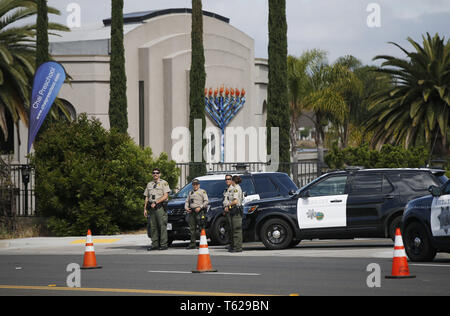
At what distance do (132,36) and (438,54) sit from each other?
1377cm

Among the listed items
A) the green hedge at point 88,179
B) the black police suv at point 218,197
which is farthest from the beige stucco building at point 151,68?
the black police suv at point 218,197

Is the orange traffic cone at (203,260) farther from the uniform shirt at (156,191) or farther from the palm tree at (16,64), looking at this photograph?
the palm tree at (16,64)

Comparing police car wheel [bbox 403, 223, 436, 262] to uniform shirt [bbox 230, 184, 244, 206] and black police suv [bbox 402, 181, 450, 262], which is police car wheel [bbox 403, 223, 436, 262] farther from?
uniform shirt [bbox 230, 184, 244, 206]

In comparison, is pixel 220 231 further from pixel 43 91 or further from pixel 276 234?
pixel 43 91

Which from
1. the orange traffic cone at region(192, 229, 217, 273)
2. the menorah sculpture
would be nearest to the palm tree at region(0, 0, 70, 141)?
the menorah sculpture

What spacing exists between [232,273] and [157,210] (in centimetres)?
650

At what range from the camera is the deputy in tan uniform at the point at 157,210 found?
2059 centimetres

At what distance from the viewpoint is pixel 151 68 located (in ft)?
128

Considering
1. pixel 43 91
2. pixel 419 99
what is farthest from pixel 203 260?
pixel 419 99

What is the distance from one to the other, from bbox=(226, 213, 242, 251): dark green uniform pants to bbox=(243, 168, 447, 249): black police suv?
2.13 feet

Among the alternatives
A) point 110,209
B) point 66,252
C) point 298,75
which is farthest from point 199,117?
point 298,75

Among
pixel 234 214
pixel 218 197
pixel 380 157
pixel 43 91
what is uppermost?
pixel 43 91

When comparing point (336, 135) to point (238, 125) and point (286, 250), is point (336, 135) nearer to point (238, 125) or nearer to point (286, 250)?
point (238, 125)
